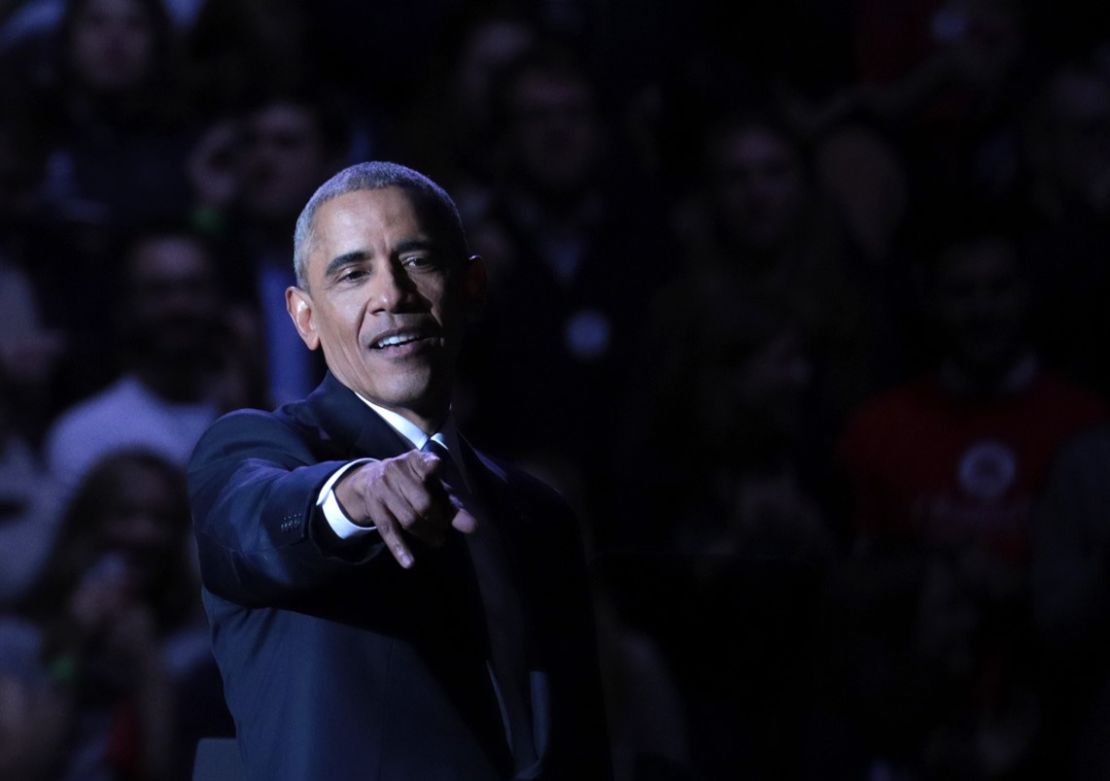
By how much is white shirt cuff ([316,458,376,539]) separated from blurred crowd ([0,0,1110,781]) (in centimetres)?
238

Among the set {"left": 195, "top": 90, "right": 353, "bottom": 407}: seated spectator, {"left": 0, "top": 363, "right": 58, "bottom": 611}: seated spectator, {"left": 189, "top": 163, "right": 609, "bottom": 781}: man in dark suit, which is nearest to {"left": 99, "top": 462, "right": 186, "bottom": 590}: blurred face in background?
{"left": 0, "top": 363, "right": 58, "bottom": 611}: seated spectator

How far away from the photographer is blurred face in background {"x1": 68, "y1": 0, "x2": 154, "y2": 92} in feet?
16.7

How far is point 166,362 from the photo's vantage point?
493 centimetres

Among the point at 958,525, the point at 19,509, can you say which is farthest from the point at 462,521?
the point at 958,525

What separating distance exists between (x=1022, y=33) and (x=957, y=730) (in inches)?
94.8

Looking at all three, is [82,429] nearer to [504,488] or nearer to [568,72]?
[568,72]

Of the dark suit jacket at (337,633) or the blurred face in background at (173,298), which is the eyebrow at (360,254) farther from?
the blurred face in background at (173,298)

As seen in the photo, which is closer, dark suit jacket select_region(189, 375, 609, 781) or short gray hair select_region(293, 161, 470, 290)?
dark suit jacket select_region(189, 375, 609, 781)

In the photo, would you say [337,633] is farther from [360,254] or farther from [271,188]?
[271,188]

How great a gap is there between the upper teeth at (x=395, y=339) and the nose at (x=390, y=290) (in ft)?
0.11

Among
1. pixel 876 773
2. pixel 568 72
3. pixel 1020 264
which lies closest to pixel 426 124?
pixel 568 72

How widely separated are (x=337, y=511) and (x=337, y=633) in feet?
0.71

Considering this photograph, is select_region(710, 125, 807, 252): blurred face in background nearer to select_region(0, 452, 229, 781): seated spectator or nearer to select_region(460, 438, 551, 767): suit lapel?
select_region(0, 452, 229, 781): seated spectator

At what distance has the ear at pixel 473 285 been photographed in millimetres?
2162
